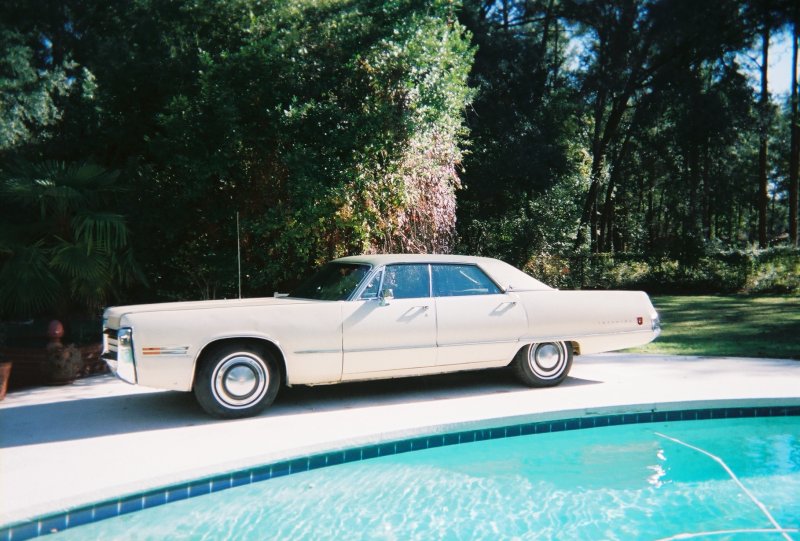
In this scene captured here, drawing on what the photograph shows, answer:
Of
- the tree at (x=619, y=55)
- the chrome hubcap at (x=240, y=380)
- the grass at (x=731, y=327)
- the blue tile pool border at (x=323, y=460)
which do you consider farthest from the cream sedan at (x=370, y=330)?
the tree at (x=619, y=55)

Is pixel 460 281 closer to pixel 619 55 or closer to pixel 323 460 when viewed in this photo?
pixel 323 460

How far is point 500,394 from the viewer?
22.3ft

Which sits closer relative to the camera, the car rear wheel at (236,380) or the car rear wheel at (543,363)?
the car rear wheel at (236,380)

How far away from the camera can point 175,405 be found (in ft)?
21.2

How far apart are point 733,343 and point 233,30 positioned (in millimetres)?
9623

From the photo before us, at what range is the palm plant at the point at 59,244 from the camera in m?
7.56

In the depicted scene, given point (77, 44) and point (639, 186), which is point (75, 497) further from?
point (639, 186)

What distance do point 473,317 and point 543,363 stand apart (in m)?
1.13

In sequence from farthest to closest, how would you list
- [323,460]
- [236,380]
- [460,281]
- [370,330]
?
[460,281] < [370,330] < [236,380] < [323,460]

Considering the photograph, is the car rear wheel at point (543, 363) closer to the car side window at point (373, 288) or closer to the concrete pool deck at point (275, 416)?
the concrete pool deck at point (275, 416)

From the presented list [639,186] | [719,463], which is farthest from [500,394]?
[639,186]

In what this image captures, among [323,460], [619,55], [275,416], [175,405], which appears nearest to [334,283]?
[275,416]

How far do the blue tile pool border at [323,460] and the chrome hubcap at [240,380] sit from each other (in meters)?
1.32

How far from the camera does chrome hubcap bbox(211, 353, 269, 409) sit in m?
5.72
